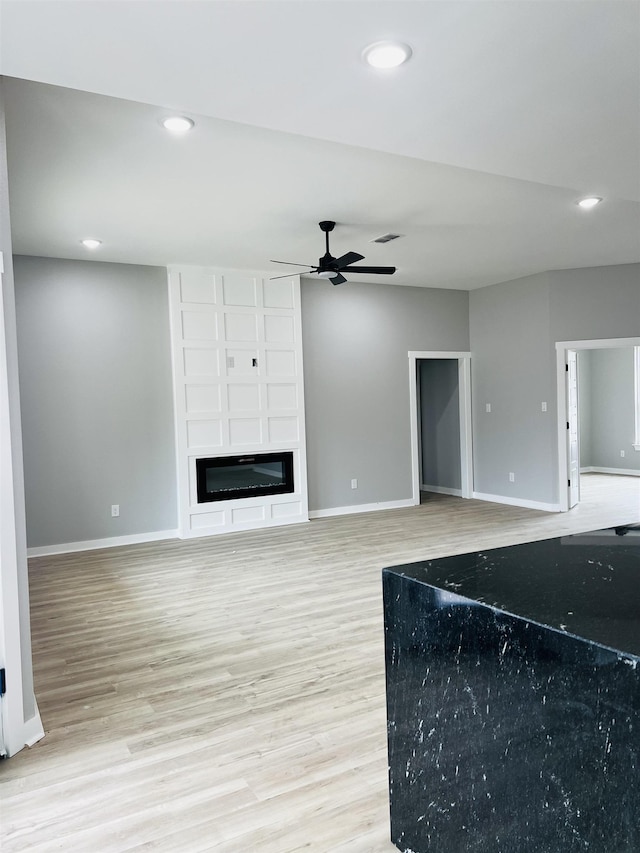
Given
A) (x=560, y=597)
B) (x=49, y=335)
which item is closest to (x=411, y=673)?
(x=560, y=597)

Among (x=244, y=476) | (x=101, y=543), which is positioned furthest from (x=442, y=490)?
(x=101, y=543)

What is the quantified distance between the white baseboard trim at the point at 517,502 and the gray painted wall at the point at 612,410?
3.67 meters

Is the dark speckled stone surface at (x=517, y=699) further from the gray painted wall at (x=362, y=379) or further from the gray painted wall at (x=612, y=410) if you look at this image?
the gray painted wall at (x=612, y=410)

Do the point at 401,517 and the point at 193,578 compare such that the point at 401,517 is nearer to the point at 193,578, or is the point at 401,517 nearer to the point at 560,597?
the point at 193,578

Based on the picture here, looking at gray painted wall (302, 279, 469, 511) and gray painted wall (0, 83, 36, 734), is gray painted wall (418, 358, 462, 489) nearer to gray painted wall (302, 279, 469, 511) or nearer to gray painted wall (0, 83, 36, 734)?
gray painted wall (302, 279, 469, 511)

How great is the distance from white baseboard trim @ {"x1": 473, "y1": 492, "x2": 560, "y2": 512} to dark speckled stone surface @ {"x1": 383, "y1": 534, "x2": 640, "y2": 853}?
219 inches

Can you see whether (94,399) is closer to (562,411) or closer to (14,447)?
(14,447)

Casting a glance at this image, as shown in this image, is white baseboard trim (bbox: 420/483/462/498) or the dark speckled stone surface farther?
white baseboard trim (bbox: 420/483/462/498)

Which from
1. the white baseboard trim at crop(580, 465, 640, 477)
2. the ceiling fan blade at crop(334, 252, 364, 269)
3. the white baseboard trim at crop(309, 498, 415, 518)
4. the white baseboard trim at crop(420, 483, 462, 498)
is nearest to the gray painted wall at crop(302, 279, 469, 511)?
the white baseboard trim at crop(309, 498, 415, 518)

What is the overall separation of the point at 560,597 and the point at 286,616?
2.69m

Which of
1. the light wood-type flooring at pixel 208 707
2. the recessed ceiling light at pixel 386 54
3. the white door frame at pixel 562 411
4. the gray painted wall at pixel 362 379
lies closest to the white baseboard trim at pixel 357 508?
the gray painted wall at pixel 362 379

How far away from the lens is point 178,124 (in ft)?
9.97

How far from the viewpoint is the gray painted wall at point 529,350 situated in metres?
6.81

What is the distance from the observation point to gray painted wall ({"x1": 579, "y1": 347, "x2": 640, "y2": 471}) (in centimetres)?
1005
